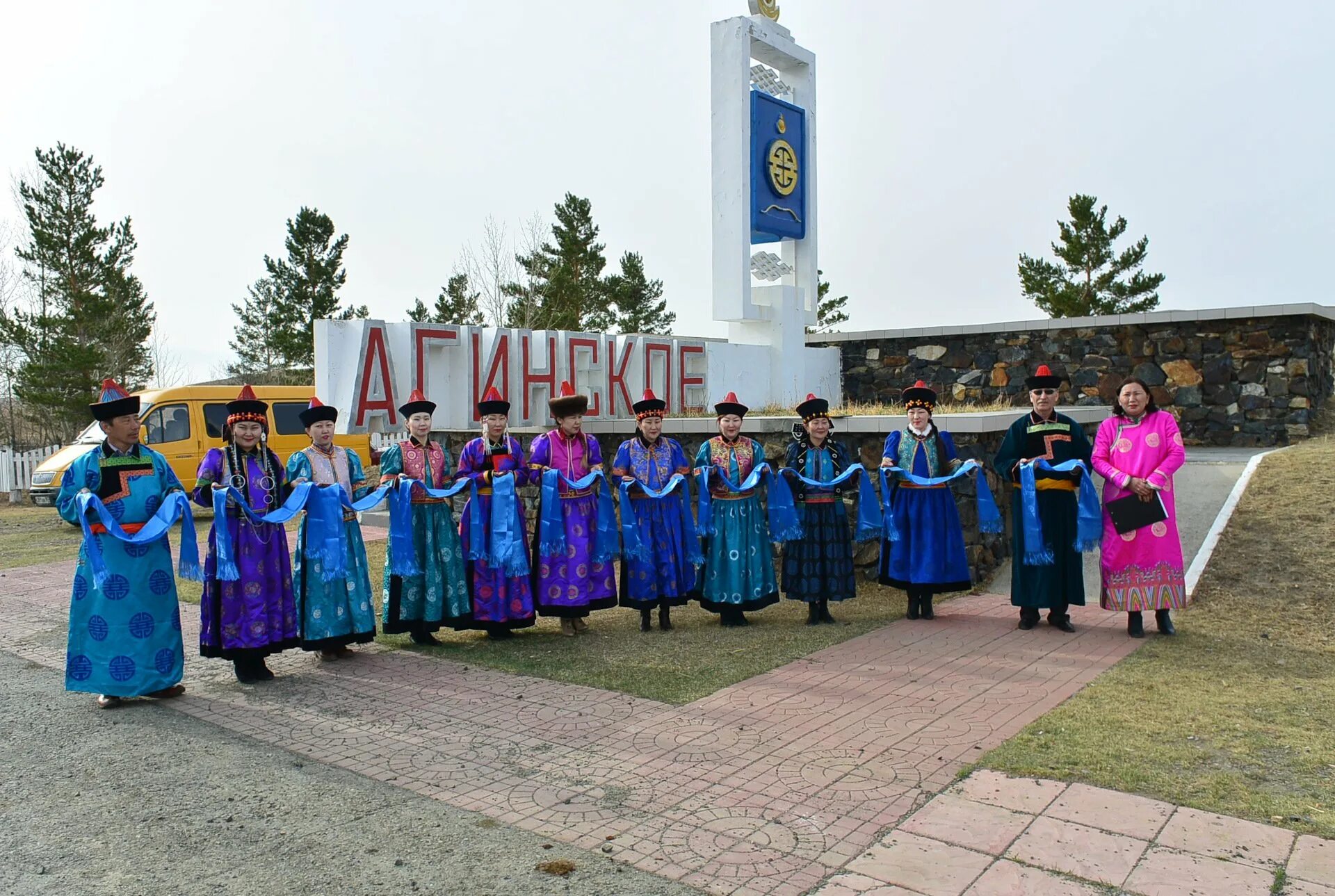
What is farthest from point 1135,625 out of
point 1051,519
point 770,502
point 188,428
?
point 188,428

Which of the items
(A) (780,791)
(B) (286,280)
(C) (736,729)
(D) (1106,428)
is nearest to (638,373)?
(D) (1106,428)

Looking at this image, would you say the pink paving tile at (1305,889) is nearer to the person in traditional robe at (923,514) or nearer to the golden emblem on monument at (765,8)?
the person in traditional robe at (923,514)

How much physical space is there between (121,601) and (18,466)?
787 inches

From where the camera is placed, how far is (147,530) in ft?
19.7

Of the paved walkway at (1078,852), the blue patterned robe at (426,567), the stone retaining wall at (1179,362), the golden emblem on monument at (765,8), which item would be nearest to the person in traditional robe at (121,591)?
the blue patterned robe at (426,567)

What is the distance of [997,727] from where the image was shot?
5.12 m

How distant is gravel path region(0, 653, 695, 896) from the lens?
362cm

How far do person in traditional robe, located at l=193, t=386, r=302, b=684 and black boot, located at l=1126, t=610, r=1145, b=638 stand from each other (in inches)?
221

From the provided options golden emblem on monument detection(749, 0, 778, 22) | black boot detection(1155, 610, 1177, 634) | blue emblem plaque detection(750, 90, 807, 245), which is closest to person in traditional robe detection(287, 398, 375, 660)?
black boot detection(1155, 610, 1177, 634)

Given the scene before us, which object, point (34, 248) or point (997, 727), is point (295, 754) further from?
point (34, 248)

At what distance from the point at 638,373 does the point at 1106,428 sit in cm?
591

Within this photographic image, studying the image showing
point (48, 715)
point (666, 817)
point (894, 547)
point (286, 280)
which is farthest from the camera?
point (286, 280)

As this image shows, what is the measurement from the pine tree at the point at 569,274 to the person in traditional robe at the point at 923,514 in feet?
74.8

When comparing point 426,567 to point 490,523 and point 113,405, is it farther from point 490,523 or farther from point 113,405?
point 113,405
